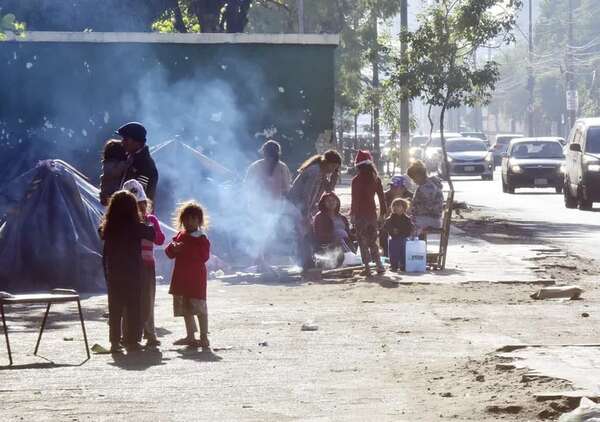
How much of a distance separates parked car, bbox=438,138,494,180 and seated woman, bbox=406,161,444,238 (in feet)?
116

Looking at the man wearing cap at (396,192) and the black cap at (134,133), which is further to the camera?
the man wearing cap at (396,192)

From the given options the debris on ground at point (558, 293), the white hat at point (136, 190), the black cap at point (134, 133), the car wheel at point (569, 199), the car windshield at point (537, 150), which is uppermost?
the black cap at point (134, 133)

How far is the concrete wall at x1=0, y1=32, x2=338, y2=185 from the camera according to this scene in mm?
25406

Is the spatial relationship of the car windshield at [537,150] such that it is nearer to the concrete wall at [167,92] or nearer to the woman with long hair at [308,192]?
the concrete wall at [167,92]

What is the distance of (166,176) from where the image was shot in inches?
835

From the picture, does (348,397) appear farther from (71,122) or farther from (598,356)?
(71,122)

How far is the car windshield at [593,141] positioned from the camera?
107ft

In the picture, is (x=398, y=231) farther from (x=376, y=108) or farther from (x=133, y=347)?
(x=376, y=108)

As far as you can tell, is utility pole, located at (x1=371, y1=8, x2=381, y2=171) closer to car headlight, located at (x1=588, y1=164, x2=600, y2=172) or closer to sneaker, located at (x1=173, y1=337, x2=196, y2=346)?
car headlight, located at (x1=588, y1=164, x2=600, y2=172)

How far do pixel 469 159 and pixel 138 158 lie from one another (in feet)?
137

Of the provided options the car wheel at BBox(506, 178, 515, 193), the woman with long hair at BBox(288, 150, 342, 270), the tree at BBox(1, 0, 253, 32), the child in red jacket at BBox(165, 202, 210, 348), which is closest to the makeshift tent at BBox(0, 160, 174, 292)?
the woman with long hair at BBox(288, 150, 342, 270)

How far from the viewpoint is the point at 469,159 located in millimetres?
54969

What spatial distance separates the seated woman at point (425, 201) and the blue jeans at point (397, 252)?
769 millimetres

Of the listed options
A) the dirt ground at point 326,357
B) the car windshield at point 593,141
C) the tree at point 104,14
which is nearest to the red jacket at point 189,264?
the dirt ground at point 326,357
